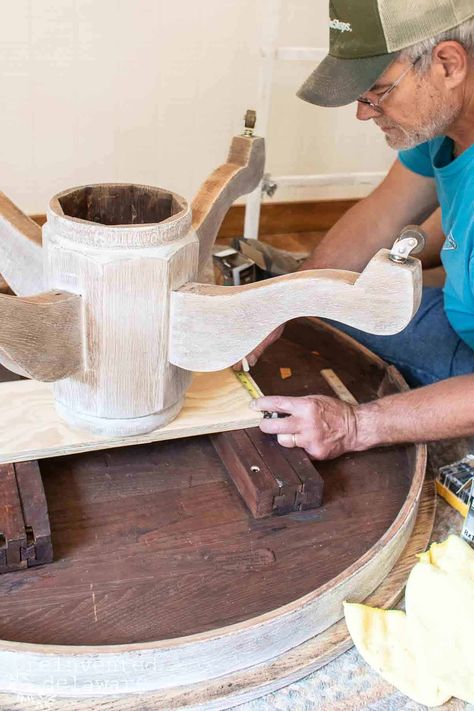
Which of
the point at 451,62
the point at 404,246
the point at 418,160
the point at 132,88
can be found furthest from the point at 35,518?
the point at 132,88

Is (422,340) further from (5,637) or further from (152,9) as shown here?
(152,9)

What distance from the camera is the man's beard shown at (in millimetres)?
1334

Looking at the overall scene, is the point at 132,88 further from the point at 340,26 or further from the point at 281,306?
the point at 281,306

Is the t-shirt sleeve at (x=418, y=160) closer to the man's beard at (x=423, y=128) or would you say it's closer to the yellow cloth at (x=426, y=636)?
the man's beard at (x=423, y=128)

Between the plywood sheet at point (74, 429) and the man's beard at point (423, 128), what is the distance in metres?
0.52

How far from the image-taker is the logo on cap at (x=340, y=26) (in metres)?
1.24

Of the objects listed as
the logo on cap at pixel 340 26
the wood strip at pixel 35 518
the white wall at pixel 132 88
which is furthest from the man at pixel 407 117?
the white wall at pixel 132 88

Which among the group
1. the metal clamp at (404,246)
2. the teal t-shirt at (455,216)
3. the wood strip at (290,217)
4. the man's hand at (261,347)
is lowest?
the wood strip at (290,217)

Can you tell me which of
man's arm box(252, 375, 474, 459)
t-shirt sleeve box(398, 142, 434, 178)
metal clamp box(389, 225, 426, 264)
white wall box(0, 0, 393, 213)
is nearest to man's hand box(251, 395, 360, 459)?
man's arm box(252, 375, 474, 459)

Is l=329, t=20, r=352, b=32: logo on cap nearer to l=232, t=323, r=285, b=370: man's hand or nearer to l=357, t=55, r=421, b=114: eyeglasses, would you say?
l=357, t=55, r=421, b=114: eyeglasses

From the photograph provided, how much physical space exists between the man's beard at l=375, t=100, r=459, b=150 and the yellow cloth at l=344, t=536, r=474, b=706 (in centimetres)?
74

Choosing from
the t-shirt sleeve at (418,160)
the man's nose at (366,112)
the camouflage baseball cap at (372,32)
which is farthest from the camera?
the t-shirt sleeve at (418,160)

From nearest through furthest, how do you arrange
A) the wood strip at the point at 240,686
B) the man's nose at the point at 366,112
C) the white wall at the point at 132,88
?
the wood strip at the point at 240,686, the man's nose at the point at 366,112, the white wall at the point at 132,88

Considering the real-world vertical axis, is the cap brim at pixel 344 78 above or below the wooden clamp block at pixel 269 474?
above
